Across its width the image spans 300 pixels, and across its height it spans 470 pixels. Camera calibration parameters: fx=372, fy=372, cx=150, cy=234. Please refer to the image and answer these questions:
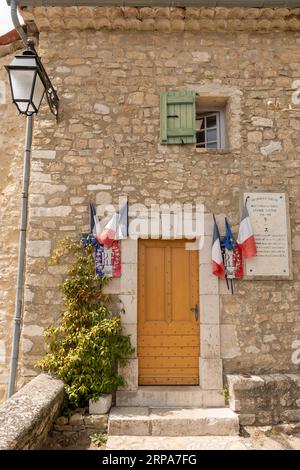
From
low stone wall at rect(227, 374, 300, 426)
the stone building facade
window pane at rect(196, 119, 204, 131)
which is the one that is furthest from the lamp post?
low stone wall at rect(227, 374, 300, 426)

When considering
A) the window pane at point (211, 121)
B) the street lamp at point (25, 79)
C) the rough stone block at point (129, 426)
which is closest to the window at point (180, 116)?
the window pane at point (211, 121)

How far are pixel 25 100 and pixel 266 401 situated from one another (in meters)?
4.15

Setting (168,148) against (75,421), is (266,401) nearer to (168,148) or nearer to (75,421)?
(75,421)

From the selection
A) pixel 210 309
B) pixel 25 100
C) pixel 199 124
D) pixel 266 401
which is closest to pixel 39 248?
pixel 25 100

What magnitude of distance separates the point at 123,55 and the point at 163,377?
4.17 meters

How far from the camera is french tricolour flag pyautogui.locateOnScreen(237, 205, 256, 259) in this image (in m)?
4.52

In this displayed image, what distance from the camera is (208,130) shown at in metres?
5.20

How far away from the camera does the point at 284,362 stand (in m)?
4.48

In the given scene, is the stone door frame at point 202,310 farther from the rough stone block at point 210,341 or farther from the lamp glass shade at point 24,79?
the lamp glass shade at point 24,79

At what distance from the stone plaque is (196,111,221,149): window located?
0.94 m

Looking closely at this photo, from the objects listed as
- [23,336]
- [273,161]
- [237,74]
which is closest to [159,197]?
[273,161]

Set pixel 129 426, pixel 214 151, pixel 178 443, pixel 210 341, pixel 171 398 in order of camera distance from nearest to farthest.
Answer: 1. pixel 178 443
2. pixel 129 426
3. pixel 171 398
4. pixel 210 341
5. pixel 214 151

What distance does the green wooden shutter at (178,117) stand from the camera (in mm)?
4812

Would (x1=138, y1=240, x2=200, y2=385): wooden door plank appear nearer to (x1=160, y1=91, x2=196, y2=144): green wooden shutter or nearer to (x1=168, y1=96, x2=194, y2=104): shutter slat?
(x1=160, y1=91, x2=196, y2=144): green wooden shutter
